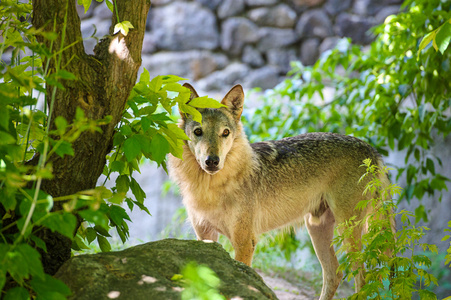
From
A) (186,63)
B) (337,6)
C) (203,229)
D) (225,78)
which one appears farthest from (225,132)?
(337,6)

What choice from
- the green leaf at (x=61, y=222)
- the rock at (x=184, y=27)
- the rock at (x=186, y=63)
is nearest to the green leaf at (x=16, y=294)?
the green leaf at (x=61, y=222)

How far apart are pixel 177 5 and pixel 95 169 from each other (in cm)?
792

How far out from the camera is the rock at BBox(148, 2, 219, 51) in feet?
31.1

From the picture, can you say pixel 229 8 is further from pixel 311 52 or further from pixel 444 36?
pixel 444 36

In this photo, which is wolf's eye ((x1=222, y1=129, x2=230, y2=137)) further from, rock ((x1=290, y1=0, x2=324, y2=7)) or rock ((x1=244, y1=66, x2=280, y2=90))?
rock ((x1=290, y1=0, x2=324, y2=7))

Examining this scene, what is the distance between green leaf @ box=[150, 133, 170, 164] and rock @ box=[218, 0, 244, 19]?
792cm

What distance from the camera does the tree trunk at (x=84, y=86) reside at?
7.02ft

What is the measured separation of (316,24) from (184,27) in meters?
2.75

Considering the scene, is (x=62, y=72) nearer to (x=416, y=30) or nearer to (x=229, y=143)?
(x=229, y=143)

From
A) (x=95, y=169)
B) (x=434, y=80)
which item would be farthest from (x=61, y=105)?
(x=434, y=80)

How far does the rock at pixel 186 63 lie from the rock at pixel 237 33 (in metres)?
0.33

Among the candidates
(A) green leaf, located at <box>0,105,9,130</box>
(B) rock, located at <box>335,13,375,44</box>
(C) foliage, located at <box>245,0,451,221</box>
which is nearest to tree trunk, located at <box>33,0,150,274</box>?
(A) green leaf, located at <box>0,105,9,130</box>

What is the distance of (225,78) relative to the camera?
30.7 ft

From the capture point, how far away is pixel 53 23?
6.99 ft
